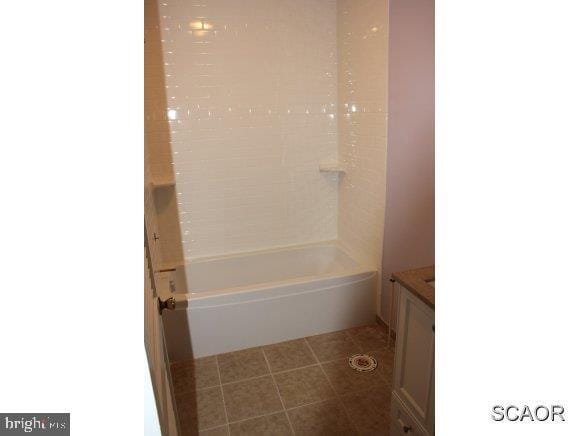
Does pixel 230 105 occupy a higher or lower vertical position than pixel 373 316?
higher

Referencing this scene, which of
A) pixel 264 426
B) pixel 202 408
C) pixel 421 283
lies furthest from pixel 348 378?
pixel 421 283

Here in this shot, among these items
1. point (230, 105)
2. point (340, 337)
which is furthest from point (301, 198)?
point (340, 337)

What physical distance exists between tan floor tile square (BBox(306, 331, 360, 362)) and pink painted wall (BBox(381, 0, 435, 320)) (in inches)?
22.0

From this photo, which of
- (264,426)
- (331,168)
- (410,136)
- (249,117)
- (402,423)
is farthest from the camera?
(331,168)

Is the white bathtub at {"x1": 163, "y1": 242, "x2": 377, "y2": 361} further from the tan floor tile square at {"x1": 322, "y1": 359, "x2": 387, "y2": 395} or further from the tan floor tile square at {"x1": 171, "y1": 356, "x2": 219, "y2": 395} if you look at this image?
the tan floor tile square at {"x1": 322, "y1": 359, "x2": 387, "y2": 395}

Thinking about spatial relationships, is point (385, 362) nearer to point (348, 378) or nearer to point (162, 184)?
point (348, 378)

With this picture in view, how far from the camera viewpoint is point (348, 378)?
2217 mm

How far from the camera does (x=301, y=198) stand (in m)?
3.19

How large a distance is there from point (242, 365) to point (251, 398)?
29cm

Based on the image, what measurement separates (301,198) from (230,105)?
89cm

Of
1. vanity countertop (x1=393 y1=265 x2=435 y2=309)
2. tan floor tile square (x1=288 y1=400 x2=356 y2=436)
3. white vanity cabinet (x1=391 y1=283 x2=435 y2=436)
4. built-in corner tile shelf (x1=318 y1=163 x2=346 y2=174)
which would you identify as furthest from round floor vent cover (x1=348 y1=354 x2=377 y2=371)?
built-in corner tile shelf (x1=318 y1=163 x2=346 y2=174)

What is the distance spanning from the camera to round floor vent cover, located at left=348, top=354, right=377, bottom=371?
2.30 meters
